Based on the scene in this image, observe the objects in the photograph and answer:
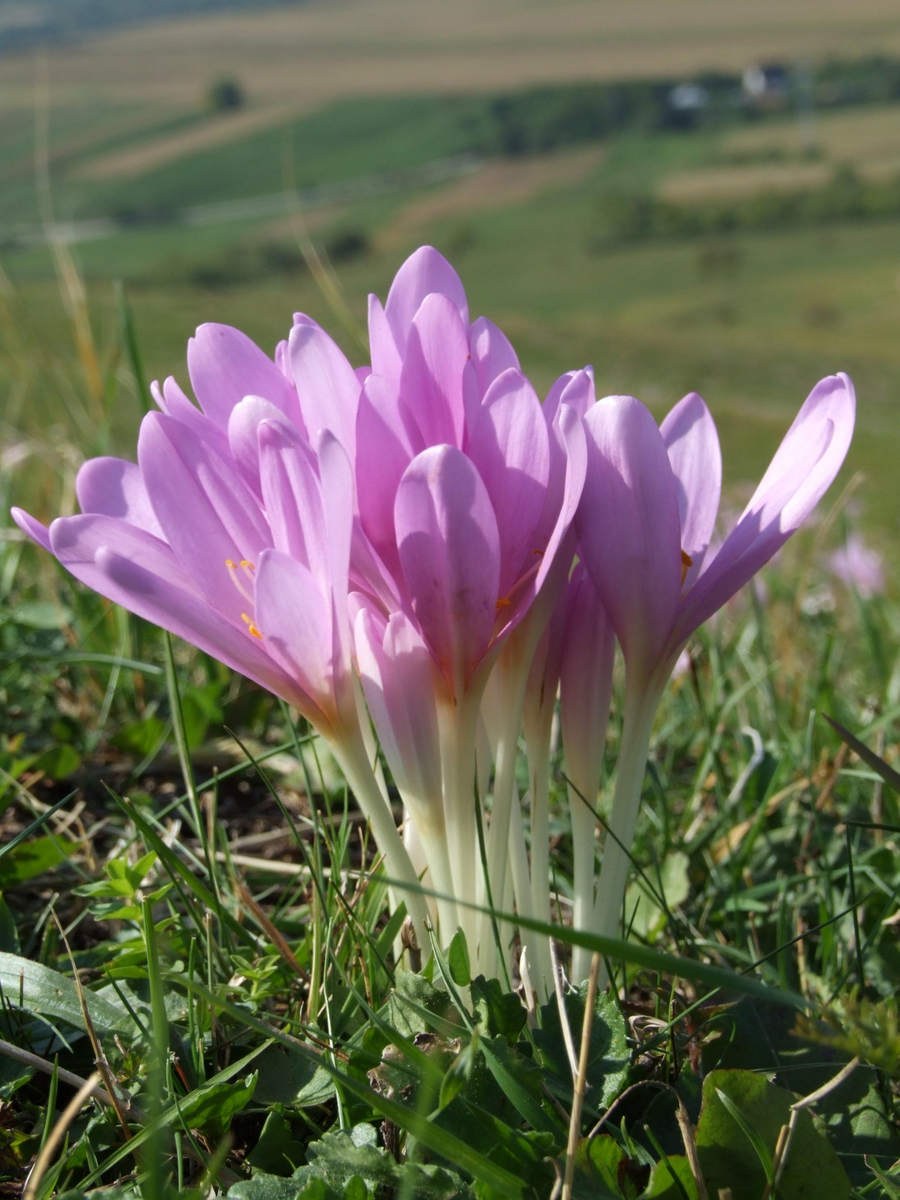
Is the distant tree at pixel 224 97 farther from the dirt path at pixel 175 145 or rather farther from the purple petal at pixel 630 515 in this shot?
the purple petal at pixel 630 515

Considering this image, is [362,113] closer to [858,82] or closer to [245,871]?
[858,82]

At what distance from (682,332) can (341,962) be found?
75813 mm

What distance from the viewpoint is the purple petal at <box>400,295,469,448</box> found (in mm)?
1105

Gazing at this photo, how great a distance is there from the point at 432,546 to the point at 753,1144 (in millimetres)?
629

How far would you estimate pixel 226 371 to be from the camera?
3.86ft

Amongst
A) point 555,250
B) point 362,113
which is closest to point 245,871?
point 555,250

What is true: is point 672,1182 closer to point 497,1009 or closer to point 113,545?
point 497,1009

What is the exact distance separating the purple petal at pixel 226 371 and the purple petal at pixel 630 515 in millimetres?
335

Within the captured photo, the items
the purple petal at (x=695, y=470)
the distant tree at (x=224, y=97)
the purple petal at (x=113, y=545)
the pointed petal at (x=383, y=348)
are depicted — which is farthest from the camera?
the distant tree at (x=224, y=97)

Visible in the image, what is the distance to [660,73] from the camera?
378 ft

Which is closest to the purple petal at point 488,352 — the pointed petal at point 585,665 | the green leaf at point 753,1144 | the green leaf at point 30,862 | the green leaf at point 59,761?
the pointed petal at point 585,665

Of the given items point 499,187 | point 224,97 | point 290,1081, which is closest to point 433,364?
point 290,1081

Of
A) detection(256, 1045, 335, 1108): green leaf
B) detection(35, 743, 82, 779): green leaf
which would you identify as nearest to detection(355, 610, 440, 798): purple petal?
detection(256, 1045, 335, 1108): green leaf

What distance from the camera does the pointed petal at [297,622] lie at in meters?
1.00
